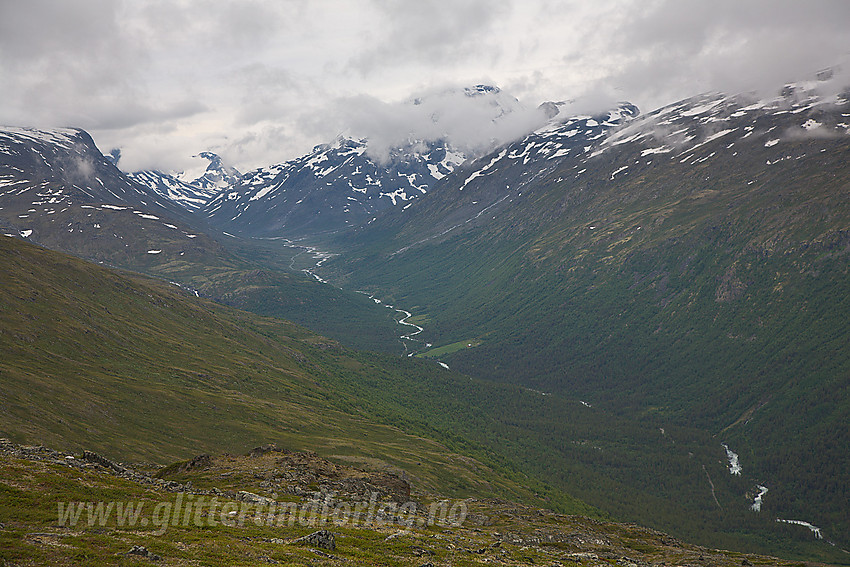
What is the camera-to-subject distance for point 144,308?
181 metres

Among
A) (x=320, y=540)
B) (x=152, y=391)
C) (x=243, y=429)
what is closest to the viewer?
(x=320, y=540)

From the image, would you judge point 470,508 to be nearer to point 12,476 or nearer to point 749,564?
point 749,564

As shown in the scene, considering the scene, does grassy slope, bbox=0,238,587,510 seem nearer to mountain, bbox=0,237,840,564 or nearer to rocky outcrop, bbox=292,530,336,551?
mountain, bbox=0,237,840,564

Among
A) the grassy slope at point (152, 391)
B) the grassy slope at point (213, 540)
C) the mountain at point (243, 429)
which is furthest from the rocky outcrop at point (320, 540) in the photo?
the grassy slope at point (152, 391)

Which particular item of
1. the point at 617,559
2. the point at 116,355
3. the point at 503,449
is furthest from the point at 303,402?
the point at 617,559

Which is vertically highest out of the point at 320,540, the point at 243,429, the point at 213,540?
the point at 243,429

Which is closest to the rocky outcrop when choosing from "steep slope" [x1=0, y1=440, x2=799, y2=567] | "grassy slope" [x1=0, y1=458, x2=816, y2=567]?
"steep slope" [x1=0, y1=440, x2=799, y2=567]

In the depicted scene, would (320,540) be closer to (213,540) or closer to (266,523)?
(213,540)

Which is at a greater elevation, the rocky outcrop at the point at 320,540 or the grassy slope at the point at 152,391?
the grassy slope at the point at 152,391

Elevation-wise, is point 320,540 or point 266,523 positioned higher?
point 320,540

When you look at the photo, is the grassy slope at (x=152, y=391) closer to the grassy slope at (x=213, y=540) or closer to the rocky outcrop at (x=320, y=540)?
the grassy slope at (x=213, y=540)

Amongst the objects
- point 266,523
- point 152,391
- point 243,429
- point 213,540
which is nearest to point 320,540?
point 213,540

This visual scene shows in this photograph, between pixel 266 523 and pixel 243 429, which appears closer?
pixel 266 523

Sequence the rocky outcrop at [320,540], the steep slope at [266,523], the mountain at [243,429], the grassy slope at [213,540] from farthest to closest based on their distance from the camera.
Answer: the mountain at [243,429] → the rocky outcrop at [320,540] → the steep slope at [266,523] → the grassy slope at [213,540]
